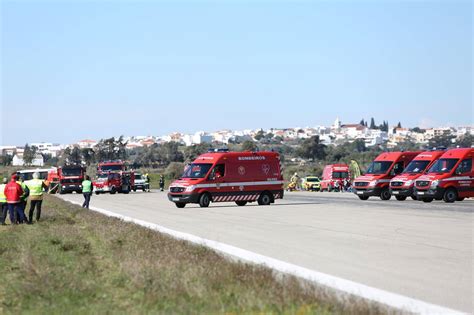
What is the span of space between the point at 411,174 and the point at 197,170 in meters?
10.7

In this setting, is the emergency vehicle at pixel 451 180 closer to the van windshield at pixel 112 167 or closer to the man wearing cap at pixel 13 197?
the man wearing cap at pixel 13 197

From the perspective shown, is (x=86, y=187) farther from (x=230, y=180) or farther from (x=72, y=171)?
(x=72, y=171)

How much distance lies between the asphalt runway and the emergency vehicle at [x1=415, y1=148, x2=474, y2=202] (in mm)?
6308

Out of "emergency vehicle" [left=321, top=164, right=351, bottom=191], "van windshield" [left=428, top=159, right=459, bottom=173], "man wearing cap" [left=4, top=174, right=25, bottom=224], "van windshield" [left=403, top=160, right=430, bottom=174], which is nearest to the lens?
"man wearing cap" [left=4, top=174, right=25, bottom=224]

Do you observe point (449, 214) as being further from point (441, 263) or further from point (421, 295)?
point (421, 295)

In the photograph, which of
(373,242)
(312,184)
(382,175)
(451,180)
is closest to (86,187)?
(382,175)

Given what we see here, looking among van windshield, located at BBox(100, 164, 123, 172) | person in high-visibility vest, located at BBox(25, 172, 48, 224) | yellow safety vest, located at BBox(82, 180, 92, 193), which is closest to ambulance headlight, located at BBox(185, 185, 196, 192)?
yellow safety vest, located at BBox(82, 180, 92, 193)

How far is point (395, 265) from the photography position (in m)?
13.8

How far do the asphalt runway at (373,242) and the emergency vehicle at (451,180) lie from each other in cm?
631

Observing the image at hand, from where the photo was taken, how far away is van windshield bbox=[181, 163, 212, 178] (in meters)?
38.4

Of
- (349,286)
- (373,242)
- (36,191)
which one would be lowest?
(373,242)

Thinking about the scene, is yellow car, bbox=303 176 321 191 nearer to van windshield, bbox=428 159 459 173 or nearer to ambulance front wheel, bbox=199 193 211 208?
van windshield, bbox=428 159 459 173

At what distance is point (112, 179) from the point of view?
6856 cm

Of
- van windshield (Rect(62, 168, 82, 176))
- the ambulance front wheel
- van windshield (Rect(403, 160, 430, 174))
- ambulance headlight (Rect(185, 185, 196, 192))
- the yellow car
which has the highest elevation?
van windshield (Rect(403, 160, 430, 174))
